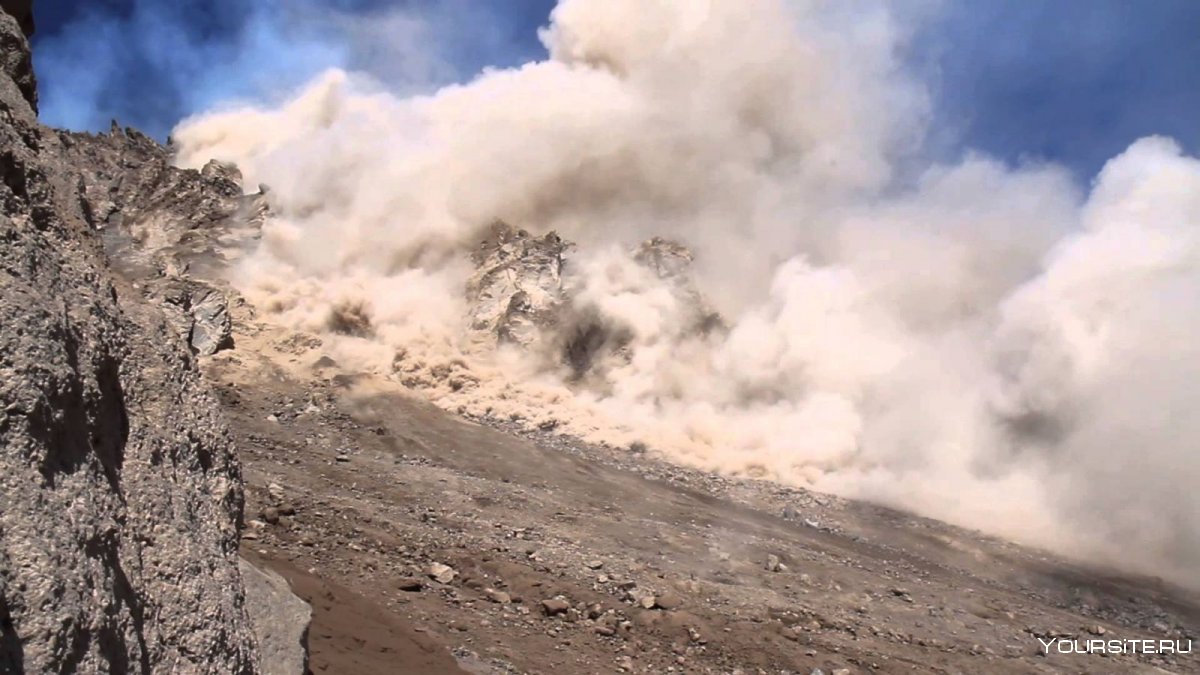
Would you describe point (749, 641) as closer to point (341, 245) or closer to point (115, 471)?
point (115, 471)

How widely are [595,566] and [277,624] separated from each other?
667 cm

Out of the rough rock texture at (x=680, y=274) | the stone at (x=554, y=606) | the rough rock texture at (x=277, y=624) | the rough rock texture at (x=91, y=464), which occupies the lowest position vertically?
the stone at (x=554, y=606)

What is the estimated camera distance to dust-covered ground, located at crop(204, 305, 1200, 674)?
351 inches

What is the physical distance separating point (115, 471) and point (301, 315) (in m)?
22.5

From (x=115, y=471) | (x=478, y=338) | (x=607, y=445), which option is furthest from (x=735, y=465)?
(x=115, y=471)

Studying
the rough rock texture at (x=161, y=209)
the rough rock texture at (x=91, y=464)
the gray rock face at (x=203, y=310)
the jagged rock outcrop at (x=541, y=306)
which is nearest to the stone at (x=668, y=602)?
the rough rock texture at (x=91, y=464)

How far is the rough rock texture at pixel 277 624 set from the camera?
181 inches

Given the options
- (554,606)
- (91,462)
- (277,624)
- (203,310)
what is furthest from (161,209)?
(91,462)

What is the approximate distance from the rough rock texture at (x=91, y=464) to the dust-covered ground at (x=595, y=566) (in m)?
2.51

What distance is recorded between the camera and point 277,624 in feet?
15.8

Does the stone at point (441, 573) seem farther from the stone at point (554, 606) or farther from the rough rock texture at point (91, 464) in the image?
the rough rock texture at point (91, 464)

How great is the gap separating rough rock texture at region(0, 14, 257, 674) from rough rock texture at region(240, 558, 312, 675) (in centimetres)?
66

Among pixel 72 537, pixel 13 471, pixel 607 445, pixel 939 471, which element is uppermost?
pixel 939 471

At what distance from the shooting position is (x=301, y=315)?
24.8m
